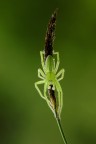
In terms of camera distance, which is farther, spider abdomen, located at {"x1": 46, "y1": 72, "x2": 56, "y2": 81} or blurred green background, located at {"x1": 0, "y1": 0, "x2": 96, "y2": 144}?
blurred green background, located at {"x1": 0, "y1": 0, "x2": 96, "y2": 144}

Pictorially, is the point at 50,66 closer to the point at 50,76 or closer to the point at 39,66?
the point at 50,76

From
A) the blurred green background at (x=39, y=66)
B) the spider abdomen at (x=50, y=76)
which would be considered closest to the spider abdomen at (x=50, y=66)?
the spider abdomen at (x=50, y=76)

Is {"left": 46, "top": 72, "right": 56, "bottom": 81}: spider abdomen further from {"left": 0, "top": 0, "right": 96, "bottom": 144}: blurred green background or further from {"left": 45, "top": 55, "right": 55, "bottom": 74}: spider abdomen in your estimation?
{"left": 0, "top": 0, "right": 96, "bottom": 144}: blurred green background

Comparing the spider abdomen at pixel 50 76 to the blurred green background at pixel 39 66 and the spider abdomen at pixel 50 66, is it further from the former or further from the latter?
the blurred green background at pixel 39 66

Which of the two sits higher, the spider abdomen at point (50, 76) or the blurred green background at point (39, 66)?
the blurred green background at point (39, 66)

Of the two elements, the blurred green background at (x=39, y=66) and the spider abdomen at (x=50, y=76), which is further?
the blurred green background at (x=39, y=66)

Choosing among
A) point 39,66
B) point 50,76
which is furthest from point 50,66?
point 39,66

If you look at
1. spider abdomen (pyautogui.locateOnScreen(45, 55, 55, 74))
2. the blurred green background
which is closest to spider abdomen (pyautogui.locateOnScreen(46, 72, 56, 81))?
spider abdomen (pyautogui.locateOnScreen(45, 55, 55, 74))
